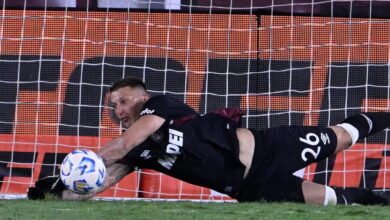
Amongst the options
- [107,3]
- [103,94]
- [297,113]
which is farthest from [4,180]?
[297,113]

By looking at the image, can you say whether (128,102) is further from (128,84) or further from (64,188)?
(64,188)

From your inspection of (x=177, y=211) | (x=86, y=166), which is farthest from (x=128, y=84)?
(x=177, y=211)

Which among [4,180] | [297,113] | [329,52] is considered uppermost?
[329,52]

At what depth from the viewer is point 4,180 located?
8.29 metres

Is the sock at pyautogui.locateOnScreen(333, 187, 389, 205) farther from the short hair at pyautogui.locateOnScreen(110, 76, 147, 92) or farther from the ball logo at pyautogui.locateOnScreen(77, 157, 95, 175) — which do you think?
the ball logo at pyautogui.locateOnScreen(77, 157, 95, 175)

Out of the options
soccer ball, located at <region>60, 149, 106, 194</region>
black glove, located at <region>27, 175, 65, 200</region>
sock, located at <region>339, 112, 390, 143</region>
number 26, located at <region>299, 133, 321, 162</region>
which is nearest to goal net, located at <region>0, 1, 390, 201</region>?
sock, located at <region>339, 112, 390, 143</region>

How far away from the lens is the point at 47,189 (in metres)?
6.59

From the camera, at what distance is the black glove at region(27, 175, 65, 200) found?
21.4 ft

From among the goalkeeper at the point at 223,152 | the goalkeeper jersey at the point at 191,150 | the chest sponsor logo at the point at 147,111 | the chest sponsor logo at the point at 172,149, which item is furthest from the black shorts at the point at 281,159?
the chest sponsor logo at the point at 147,111

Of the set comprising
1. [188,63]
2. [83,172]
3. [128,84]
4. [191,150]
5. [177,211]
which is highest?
[188,63]

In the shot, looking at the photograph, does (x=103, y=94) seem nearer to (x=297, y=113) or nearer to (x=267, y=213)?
(x=297, y=113)

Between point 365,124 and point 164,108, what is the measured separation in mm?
1501

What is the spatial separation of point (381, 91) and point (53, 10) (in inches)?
115

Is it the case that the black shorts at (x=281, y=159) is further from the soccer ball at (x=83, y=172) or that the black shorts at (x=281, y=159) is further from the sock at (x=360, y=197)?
the soccer ball at (x=83, y=172)
